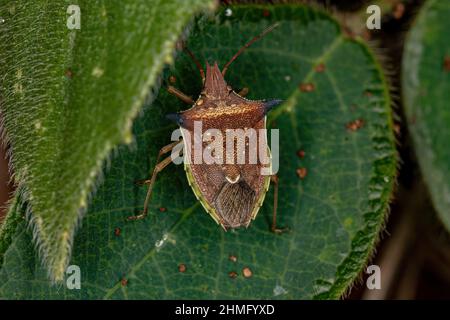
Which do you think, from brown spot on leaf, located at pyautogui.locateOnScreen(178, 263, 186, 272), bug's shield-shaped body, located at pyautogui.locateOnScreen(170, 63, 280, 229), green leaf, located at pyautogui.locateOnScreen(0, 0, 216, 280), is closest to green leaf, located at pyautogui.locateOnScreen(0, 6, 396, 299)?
brown spot on leaf, located at pyautogui.locateOnScreen(178, 263, 186, 272)

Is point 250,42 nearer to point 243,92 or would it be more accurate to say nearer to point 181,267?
point 243,92

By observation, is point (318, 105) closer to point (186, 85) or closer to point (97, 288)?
point (186, 85)

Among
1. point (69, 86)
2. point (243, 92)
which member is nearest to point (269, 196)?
point (243, 92)

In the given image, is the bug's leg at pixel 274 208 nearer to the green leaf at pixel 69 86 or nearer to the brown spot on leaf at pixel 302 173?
the brown spot on leaf at pixel 302 173

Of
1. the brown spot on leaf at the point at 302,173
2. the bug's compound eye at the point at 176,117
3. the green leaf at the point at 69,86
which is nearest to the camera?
the green leaf at the point at 69,86

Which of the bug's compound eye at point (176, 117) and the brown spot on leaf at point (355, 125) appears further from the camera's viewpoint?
the brown spot on leaf at point (355, 125)

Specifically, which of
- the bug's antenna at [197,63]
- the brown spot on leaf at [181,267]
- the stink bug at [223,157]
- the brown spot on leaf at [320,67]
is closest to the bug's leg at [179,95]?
the stink bug at [223,157]

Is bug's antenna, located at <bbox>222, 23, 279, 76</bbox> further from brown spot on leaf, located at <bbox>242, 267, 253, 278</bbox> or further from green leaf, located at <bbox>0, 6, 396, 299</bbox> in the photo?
brown spot on leaf, located at <bbox>242, 267, 253, 278</bbox>
